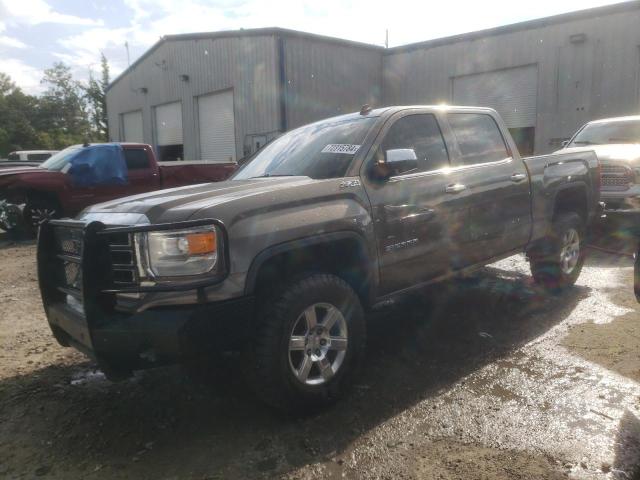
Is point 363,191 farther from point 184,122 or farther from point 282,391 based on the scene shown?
point 184,122

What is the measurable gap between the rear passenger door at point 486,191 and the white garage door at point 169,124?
19771mm

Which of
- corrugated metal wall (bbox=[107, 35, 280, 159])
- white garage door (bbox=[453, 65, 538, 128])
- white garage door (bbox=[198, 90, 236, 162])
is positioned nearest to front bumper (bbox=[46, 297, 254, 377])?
corrugated metal wall (bbox=[107, 35, 280, 159])

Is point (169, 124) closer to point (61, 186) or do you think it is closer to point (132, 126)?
point (132, 126)

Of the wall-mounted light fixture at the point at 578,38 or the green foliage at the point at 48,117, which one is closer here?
the wall-mounted light fixture at the point at 578,38

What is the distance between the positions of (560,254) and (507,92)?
1367 centimetres

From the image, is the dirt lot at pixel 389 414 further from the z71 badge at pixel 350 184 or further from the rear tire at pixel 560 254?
the z71 badge at pixel 350 184

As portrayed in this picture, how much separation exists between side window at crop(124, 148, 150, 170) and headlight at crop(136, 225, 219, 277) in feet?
28.4

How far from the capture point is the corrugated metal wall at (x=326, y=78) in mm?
17312

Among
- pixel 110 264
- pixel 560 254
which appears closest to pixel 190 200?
pixel 110 264

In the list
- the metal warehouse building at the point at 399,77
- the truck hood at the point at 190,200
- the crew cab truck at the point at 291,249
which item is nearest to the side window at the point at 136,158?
the metal warehouse building at the point at 399,77

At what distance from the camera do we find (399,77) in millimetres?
19906

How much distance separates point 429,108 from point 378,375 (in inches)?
85.0

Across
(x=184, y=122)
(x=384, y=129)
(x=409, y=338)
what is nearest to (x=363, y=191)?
(x=384, y=129)

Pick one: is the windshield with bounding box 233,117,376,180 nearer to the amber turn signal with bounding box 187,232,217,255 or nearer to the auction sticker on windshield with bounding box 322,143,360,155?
the auction sticker on windshield with bounding box 322,143,360,155
